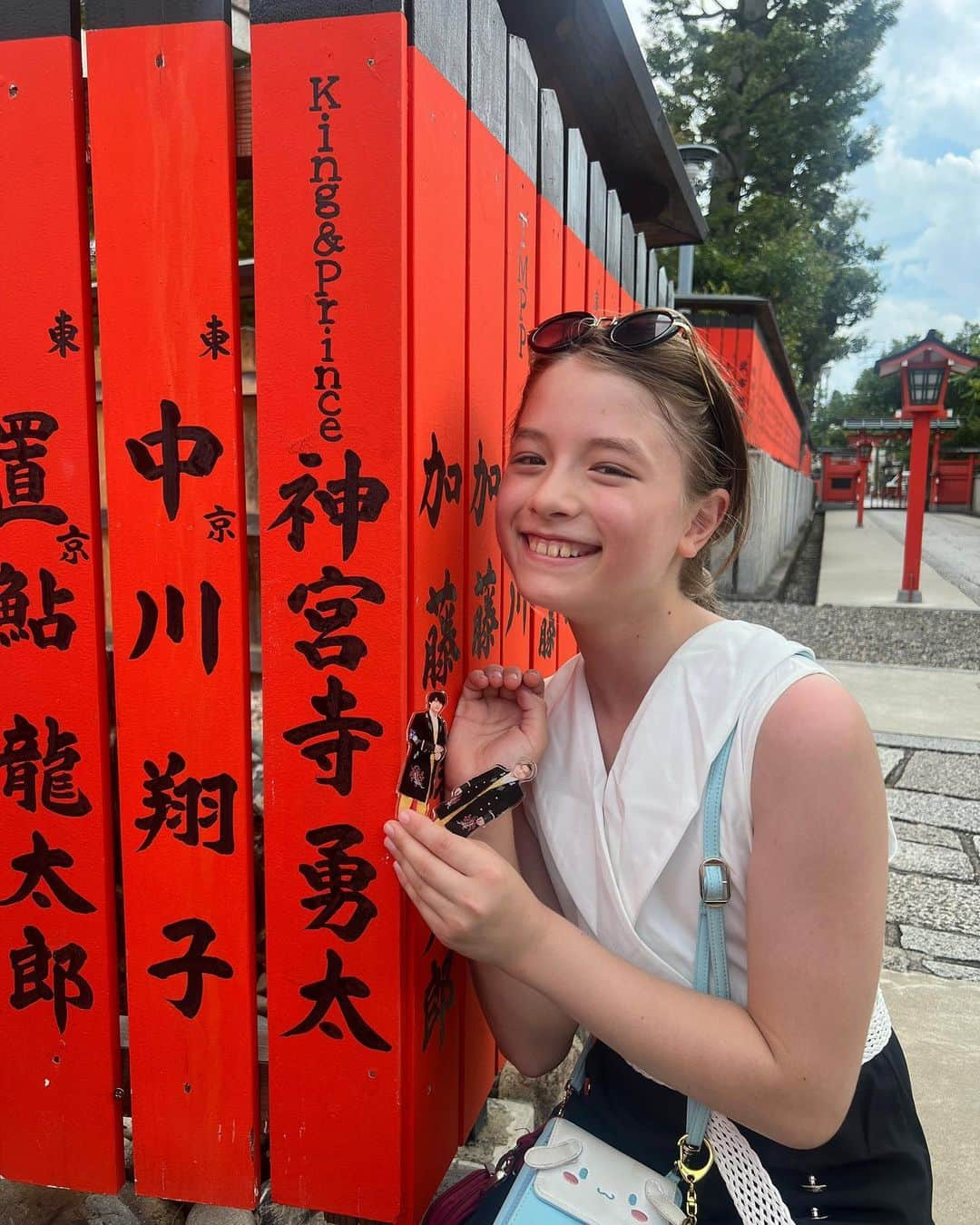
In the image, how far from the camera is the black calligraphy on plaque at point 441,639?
1377mm

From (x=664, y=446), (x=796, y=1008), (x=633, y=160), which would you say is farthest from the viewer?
(x=633, y=160)

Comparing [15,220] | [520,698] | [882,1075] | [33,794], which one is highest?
[15,220]

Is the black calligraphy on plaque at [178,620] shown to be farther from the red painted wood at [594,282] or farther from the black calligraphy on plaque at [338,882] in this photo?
the red painted wood at [594,282]

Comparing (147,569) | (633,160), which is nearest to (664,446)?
(147,569)

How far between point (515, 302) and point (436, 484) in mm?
559

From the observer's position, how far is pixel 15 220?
1.37m

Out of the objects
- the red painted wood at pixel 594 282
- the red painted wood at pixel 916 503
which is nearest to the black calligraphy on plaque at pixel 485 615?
the red painted wood at pixel 594 282

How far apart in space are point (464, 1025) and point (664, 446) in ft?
3.44

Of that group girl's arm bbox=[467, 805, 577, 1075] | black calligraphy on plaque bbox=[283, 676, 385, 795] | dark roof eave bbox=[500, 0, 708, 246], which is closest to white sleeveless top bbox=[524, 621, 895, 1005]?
girl's arm bbox=[467, 805, 577, 1075]

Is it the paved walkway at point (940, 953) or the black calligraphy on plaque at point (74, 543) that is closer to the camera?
the black calligraphy on plaque at point (74, 543)

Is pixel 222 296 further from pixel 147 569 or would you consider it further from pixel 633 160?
pixel 633 160

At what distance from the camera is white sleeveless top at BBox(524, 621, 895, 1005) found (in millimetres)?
1258

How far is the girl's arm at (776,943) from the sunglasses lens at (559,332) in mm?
578

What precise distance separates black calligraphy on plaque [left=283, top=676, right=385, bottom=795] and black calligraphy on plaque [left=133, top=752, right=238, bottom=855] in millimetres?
145
